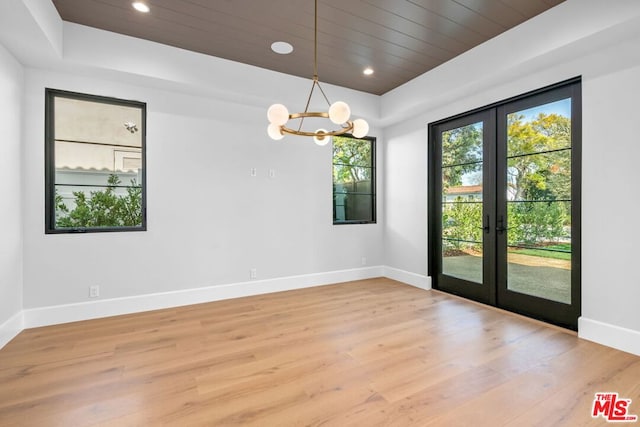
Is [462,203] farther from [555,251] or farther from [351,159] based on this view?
[351,159]

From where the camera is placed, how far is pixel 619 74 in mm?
2762

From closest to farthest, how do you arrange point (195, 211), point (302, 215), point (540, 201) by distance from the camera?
point (540, 201), point (195, 211), point (302, 215)

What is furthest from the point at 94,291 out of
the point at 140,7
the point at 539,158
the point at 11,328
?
the point at 539,158

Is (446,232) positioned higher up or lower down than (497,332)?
higher up

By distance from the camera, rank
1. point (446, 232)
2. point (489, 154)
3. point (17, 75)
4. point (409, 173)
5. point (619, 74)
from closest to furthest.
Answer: point (619, 74)
point (17, 75)
point (489, 154)
point (446, 232)
point (409, 173)

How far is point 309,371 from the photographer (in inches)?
93.8

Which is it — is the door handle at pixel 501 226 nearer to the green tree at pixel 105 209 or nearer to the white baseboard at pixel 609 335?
the white baseboard at pixel 609 335

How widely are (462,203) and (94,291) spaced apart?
4729 mm

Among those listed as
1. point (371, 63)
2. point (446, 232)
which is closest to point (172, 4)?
point (371, 63)

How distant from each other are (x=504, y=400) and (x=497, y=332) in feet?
4.07

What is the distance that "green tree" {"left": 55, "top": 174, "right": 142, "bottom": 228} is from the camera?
3.47 meters

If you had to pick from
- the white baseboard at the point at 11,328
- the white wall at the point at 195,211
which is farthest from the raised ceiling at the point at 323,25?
the white baseboard at the point at 11,328

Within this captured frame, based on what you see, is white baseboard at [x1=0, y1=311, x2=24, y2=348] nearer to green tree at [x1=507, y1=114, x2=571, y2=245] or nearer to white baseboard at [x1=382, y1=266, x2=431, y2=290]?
white baseboard at [x1=382, y1=266, x2=431, y2=290]

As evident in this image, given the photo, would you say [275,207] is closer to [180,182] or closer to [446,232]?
[180,182]
